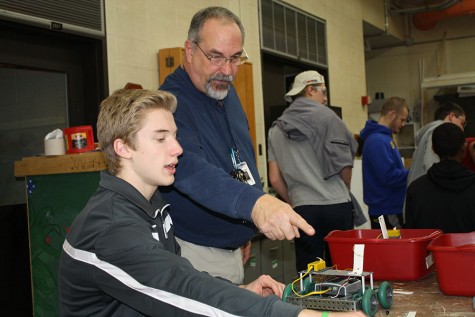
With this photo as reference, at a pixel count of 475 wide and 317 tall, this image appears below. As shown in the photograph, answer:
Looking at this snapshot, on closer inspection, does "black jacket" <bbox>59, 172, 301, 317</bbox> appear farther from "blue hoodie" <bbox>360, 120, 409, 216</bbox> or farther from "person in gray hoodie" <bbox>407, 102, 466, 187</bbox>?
"blue hoodie" <bbox>360, 120, 409, 216</bbox>

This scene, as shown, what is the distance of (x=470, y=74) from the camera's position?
9789 millimetres

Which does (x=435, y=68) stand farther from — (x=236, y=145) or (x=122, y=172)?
(x=122, y=172)

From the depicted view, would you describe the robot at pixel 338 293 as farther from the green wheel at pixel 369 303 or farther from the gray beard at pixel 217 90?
the gray beard at pixel 217 90

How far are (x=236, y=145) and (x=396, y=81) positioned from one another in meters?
9.27

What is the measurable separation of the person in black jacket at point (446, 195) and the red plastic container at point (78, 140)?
67.5 inches

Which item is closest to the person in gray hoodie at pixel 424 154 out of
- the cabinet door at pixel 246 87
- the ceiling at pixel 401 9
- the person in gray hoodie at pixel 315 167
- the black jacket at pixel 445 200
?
the person in gray hoodie at pixel 315 167

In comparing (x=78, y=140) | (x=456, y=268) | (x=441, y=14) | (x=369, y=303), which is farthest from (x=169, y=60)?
(x=441, y=14)

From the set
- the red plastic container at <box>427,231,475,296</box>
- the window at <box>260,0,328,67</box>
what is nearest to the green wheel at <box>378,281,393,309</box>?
the red plastic container at <box>427,231,475,296</box>

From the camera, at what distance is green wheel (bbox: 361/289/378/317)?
5.32ft

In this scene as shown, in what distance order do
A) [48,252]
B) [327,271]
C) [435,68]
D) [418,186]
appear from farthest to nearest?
[435,68]
[48,252]
[418,186]
[327,271]

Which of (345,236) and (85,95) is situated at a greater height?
(85,95)

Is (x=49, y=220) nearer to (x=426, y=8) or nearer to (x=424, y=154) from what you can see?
(x=424, y=154)

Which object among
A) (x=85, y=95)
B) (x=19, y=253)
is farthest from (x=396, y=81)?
(x=19, y=253)

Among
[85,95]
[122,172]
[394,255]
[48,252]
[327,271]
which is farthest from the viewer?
[85,95]
